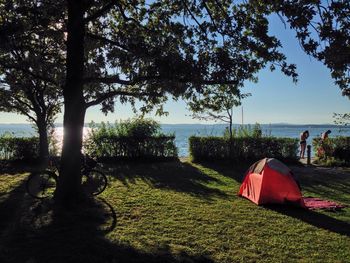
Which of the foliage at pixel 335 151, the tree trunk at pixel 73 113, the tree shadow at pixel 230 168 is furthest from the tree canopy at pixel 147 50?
the foliage at pixel 335 151

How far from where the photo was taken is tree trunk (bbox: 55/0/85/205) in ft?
30.2

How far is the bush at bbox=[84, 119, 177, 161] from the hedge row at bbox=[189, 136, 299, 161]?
4.25ft

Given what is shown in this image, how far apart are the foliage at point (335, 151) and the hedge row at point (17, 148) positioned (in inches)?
477

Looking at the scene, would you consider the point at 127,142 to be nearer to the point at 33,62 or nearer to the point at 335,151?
the point at 33,62

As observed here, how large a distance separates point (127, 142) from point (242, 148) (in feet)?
15.8

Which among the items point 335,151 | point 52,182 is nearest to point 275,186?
point 52,182

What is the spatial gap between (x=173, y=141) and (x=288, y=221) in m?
9.69

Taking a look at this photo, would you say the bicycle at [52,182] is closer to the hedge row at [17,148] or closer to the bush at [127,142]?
the bush at [127,142]

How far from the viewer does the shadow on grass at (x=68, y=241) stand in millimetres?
6000

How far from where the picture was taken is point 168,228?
25.1ft

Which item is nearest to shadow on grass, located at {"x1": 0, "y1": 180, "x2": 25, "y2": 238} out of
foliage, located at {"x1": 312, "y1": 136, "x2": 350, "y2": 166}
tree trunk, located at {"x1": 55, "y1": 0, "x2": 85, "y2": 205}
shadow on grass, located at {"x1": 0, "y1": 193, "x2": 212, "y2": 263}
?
shadow on grass, located at {"x1": 0, "y1": 193, "x2": 212, "y2": 263}

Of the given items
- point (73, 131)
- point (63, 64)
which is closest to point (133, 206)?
point (73, 131)

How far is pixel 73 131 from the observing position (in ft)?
30.4

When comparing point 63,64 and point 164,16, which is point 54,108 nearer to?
point 63,64
